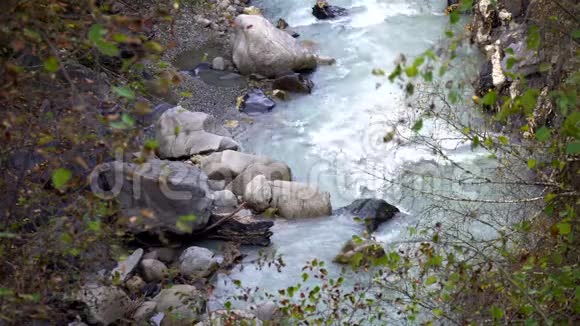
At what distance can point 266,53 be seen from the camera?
856 centimetres

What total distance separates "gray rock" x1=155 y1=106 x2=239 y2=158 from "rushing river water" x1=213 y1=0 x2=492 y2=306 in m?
0.41

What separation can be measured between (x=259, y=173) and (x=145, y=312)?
2400mm

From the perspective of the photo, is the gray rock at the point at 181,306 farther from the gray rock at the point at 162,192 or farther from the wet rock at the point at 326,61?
the wet rock at the point at 326,61

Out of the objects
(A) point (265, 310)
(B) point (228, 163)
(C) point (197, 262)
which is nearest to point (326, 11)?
(B) point (228, 163)

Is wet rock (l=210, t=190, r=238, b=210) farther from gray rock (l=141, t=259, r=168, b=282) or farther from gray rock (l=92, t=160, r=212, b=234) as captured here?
gray rock (l=141, t=259, r=168, b=282)

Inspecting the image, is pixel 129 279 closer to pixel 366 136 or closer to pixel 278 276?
pixel 278 276

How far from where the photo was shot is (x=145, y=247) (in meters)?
5.14

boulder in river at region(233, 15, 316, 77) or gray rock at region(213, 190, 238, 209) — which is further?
boulder in river at region(233, 15, 316, 77)

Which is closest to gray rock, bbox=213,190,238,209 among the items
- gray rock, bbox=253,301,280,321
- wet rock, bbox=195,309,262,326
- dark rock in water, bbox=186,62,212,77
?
gray rock, bbox=253,301,280,321

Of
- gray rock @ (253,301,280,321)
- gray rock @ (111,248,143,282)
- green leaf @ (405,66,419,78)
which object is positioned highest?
green leaf @ (405,66,419,78)

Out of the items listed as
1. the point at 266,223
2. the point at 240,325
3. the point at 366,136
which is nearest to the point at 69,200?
the point at 240,325

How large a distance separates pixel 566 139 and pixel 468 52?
18.5ft

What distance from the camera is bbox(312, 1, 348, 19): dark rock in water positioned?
10359 millimetres

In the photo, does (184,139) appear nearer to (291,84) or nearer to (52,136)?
(291,84)
